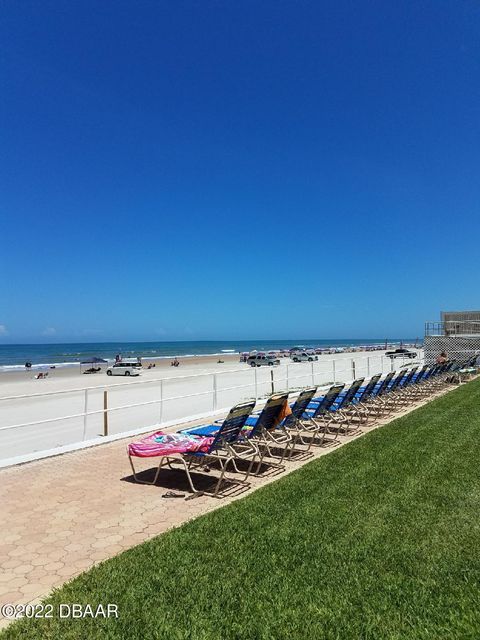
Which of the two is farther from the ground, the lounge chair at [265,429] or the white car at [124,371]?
the lounge chair at [265,429]

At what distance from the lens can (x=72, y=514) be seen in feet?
15.0

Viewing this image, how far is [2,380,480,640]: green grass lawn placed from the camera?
104 inches

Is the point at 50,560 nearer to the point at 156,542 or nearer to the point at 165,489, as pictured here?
the point at 156,542

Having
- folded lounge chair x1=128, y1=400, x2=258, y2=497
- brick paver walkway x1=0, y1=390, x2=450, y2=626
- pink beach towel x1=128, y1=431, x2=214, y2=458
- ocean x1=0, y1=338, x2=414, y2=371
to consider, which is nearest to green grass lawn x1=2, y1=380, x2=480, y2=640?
brick paver walkway x1=0, y1=390, x2=450, y2=626

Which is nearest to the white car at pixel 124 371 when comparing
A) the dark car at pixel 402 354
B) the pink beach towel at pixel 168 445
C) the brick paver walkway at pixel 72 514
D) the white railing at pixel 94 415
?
the dark car at pixel 402 354

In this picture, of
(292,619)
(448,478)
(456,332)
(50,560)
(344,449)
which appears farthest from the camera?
(456,332)

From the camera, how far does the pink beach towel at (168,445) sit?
537 centimetres

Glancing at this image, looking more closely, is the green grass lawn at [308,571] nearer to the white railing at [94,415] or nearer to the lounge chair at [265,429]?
the lounge chair at [265,429]

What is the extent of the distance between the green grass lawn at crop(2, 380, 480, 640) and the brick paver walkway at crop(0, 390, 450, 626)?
0.32 meters

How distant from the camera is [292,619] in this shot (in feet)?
8.81

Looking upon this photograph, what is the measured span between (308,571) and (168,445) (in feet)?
8.80

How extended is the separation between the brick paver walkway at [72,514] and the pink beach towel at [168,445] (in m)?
0.38

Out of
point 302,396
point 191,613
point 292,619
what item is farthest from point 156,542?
point 302,396

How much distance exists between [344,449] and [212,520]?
3225 mm
